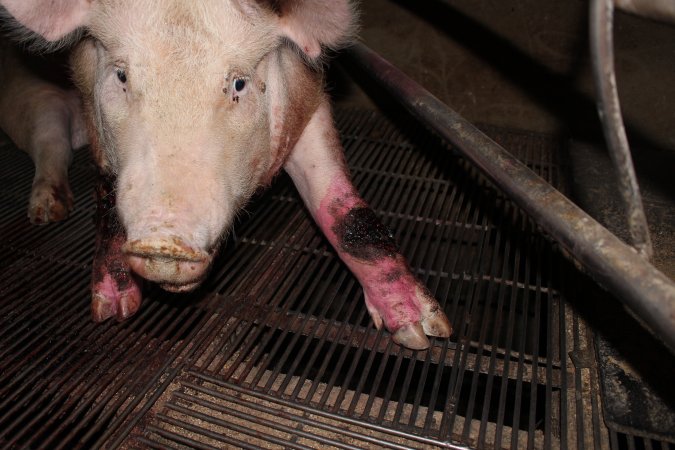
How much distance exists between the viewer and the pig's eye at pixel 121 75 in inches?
62.6

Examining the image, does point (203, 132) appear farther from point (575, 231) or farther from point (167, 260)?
point (575, 231)

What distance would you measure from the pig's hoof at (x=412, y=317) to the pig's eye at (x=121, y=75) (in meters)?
1.15

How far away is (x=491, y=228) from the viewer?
7.94ft

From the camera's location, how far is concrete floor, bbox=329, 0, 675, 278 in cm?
295

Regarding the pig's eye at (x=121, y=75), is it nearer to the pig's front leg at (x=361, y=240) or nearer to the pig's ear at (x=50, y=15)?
the pig's ear at (x=50, y=15)

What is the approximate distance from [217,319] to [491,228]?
134cm

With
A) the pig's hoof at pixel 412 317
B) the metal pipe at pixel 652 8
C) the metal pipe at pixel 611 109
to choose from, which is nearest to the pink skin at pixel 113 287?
the pig's hoof at pixel 412 317

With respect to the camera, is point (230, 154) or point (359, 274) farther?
point (359, 274)

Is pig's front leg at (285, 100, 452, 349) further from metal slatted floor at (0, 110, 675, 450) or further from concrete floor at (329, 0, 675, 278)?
concrete floor at (329, 0, 675, 278)

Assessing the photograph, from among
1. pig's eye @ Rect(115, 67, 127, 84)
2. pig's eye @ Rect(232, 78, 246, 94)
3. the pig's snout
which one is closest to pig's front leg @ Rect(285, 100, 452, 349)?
pig's eye @ Rect(232, 78, 246, 94)

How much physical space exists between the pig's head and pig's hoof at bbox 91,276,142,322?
1.87ft

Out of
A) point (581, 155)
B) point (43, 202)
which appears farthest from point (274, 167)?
point (581, 155)

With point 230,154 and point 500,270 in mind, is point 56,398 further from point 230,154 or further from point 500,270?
point 500,270

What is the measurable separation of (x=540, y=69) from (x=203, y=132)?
8.53 feet
